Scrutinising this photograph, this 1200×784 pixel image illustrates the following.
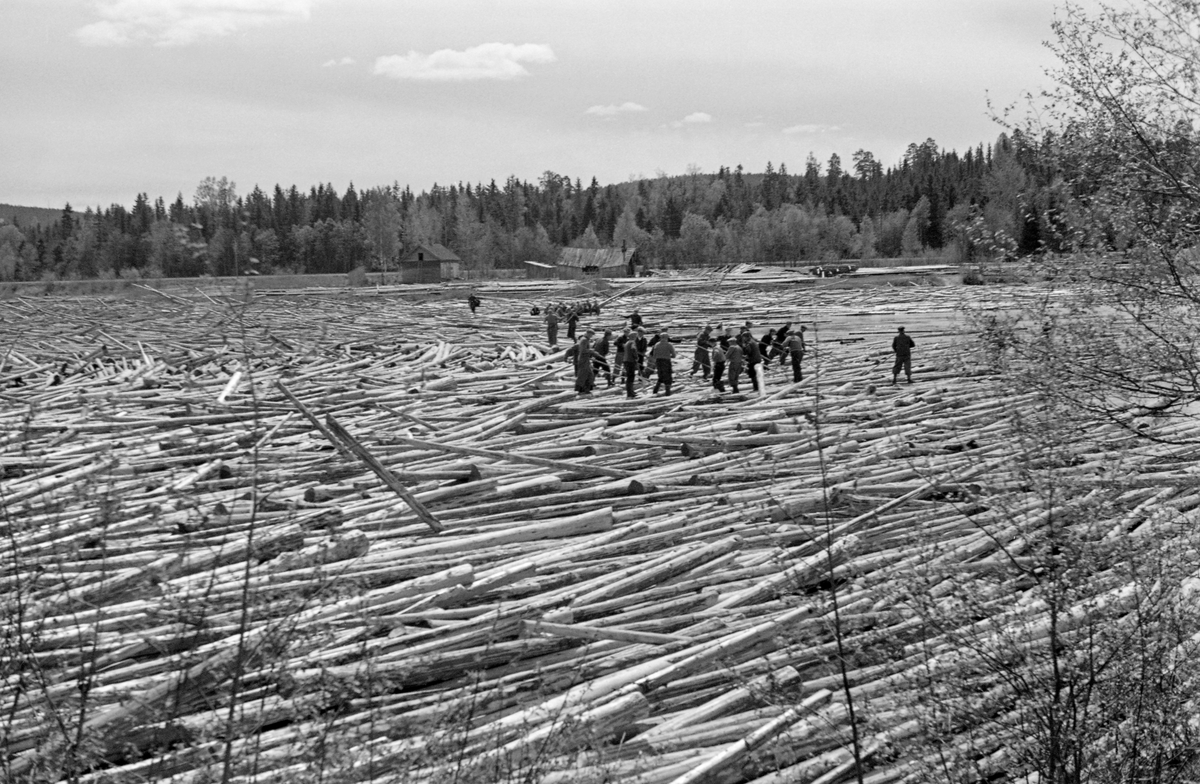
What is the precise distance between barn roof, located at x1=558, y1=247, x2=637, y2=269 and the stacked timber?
73.2 meters

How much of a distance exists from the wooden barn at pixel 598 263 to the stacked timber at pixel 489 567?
231 ft

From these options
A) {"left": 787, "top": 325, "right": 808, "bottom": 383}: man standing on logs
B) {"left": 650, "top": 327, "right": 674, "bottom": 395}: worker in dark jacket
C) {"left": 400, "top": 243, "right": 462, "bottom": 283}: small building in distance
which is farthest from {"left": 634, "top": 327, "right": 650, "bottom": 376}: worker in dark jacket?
{"left": 400, "top": 243, "right": 462, "bottom": 283}: small building in distance

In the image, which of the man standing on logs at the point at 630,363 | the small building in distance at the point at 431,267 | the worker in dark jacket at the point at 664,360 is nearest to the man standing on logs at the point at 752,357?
the worker in dark jacket at the point at 664,360

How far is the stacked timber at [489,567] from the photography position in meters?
5.13

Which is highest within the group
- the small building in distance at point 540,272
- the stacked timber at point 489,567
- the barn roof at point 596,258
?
the barn roof at point 596,258

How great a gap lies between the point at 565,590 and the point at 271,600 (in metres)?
4.69

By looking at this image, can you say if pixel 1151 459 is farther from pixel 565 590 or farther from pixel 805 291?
pixel 805 291

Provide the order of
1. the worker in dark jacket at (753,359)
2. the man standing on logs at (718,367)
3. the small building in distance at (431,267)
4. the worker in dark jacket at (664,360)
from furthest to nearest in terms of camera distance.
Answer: the small building in distance at (431,267) < the worker in dark jacket at (753,359) < the worker in dark jacket at (664,360) < the man standing on logs at (718,367)

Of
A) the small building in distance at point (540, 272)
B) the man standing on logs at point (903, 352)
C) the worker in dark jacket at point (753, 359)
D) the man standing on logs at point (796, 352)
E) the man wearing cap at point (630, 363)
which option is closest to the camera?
the man wearing cap at point (630, 363)

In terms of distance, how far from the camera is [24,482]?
12.1m

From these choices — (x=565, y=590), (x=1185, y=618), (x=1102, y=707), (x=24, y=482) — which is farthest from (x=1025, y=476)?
(x=24, y=482)

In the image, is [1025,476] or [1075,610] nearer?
[1025,476]

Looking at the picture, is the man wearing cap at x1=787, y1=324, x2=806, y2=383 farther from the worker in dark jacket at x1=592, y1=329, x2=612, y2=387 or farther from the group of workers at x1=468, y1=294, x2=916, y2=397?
the worker in dark jacket at x1=592, y1=329, x2=612, y2=387

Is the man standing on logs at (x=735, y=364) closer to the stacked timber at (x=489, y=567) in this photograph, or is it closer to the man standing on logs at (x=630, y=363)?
the stacked timber at (x=489, y=567)
